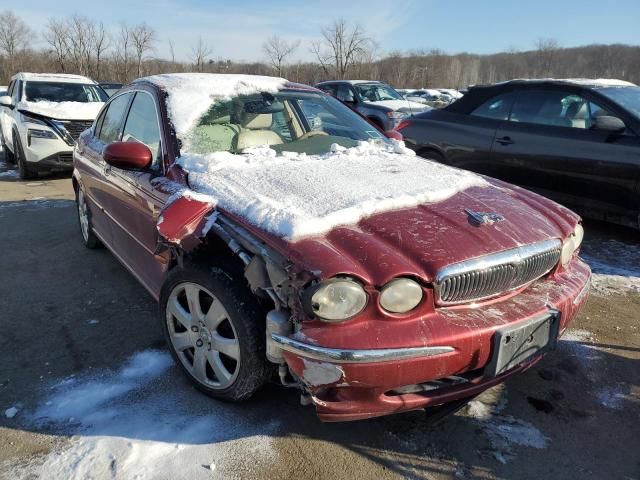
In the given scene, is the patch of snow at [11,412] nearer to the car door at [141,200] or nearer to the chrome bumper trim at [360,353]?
the car door at [141,200]

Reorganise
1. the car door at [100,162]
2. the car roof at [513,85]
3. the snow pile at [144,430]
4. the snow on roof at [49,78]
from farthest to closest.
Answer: the snow on roof at [49,78], the car roof at [513,85], the car door at [100,162], the snow pile at [144,430]

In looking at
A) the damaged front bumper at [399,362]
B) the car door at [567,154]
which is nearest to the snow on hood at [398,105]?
the car door at [567,154]

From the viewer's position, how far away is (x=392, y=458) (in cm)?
221

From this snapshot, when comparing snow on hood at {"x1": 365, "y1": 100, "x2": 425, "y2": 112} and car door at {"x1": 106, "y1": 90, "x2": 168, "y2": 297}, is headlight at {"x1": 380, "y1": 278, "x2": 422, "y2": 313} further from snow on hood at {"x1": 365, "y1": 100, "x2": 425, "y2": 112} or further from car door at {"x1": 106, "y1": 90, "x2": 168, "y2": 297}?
snow on hood at {"x1": 365, "y1": 100, "x2": 425, "y2": 112}

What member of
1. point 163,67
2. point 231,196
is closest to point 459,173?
point 231,196

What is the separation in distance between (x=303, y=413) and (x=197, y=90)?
2107 millimetres

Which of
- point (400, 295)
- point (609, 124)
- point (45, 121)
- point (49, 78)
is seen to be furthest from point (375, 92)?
→ point (400, 295)

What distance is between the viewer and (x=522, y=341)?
2125 mm

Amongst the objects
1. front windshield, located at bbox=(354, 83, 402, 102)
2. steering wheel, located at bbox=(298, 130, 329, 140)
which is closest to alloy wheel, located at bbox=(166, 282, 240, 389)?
steering wheel, located at bbox=(298, 130, 329, 140)

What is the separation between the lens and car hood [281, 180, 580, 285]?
196 centimetres

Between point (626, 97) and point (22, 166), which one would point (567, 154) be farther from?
point (22, 166)

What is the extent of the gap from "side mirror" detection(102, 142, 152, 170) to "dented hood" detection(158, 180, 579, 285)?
2.02 ft

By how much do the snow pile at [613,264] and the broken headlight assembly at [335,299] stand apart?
9.43 feet

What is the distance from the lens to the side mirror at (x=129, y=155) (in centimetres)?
287
